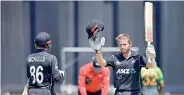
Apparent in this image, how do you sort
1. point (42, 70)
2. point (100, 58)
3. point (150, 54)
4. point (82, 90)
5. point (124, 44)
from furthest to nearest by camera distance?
point (82, 90) → point (42, 70) → point (124, 44) → point (100, 58) → point (150, 54)

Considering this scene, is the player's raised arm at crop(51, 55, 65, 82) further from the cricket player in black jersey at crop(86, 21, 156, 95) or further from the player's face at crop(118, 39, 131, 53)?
the player's face at crop(118, 39, 131, 53)

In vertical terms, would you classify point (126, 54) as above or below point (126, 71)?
above

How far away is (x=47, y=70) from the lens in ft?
31.6

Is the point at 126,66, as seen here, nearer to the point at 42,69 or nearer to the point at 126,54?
the point at 126,54

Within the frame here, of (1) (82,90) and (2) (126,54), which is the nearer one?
(2) (126,54)

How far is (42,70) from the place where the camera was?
9.61 meters

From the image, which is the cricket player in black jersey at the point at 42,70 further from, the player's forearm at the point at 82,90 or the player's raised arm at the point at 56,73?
the player's forearm at the point at 82,90

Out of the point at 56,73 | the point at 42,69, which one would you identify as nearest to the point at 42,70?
the point at 42,69

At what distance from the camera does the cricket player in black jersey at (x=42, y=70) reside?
9602 millimetres

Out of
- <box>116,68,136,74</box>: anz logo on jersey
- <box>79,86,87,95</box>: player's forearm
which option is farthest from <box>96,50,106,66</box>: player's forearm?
<box>79,86,87,95</box>: player's forearm

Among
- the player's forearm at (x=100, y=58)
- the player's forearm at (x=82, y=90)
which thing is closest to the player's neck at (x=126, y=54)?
the player's forearm at (x=100, y=58)

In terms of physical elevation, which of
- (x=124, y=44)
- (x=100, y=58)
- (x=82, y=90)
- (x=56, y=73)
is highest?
(x=124, y=44)

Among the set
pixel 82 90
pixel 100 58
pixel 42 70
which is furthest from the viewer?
pixel 82 90

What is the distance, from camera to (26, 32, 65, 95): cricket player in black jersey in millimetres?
9602
